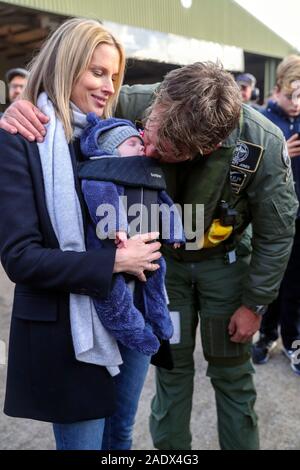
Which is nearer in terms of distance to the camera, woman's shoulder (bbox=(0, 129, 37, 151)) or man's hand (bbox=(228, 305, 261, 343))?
woman's shoulder (bbox=(0, 129, 37, 151))

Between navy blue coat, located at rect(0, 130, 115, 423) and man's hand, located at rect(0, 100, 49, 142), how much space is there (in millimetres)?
22

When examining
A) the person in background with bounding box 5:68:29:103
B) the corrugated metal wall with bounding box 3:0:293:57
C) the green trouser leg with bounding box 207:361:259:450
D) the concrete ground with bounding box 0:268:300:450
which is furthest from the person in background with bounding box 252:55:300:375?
the corrugated metal wall with bounding box 3:0:293:57

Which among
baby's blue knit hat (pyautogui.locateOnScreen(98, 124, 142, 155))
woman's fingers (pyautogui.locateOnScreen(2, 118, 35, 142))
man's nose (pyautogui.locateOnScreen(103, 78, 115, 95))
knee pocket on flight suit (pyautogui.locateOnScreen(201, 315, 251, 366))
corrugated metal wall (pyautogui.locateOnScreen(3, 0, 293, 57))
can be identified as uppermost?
corrugated metal wall (pyautogui.locateOnScreen(3, 0, 293, 57))

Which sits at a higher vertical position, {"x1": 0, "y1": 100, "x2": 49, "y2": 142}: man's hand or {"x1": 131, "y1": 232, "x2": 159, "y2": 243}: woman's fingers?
{"x1": 0, "y1": 100, "x2": 49, "y2": 142}: man's hand

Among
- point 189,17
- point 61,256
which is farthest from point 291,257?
point 189,17

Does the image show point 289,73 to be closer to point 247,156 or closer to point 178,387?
point 247,156

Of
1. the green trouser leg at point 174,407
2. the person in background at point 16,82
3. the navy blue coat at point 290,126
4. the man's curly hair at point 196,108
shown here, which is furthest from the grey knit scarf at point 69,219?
the person in background at point 16,82

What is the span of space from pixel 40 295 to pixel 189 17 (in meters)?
8.27

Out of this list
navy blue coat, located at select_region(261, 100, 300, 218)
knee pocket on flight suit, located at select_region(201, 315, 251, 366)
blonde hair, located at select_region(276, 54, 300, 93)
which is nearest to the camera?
knee pocket on flight suit, located at select_region(201, 315, 251, 366)

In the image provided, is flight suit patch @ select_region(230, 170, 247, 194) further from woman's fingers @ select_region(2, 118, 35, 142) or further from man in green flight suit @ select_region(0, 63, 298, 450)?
woman's fingers @ select_region(2, 118, 35, 142)

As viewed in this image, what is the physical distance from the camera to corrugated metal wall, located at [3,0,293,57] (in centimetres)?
677

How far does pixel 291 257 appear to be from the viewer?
123 inches

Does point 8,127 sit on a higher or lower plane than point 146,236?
higher

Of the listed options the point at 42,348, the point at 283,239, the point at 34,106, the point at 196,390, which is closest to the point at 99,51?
the point at 34,106
